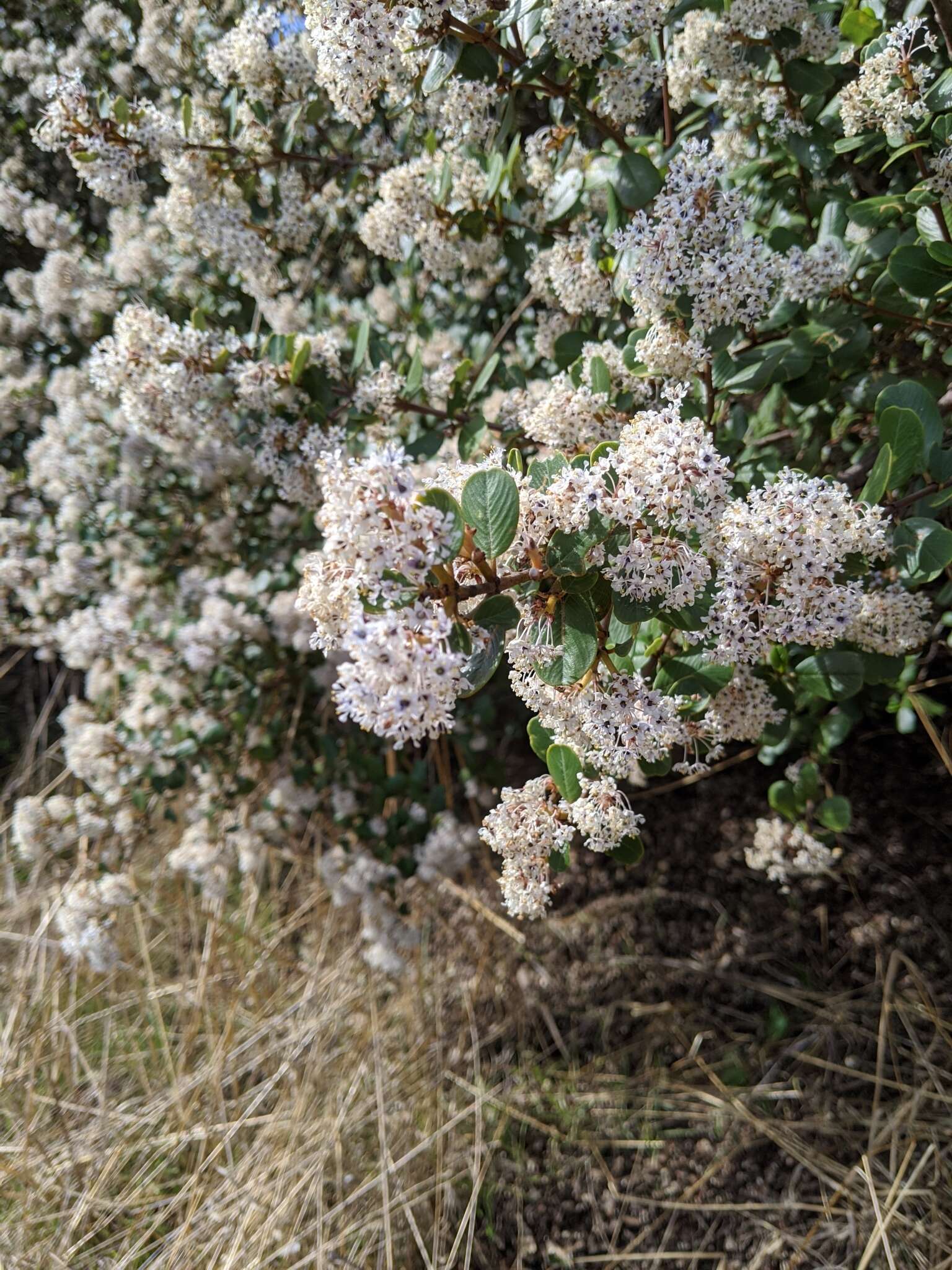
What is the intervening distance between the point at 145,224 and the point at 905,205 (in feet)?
6.50

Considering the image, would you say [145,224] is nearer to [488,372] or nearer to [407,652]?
[488,372]

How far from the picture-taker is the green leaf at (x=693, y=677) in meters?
1.12

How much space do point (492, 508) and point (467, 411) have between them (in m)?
0.93

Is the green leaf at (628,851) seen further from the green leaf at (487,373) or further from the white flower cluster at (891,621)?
the green leaf at (487,373)

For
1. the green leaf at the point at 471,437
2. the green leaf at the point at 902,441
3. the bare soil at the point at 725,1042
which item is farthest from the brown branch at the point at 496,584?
the bare soil at the point at 725,1042

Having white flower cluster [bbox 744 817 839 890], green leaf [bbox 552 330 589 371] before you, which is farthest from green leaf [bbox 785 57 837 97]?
white flower cluster [bbox 744 817 839 890]

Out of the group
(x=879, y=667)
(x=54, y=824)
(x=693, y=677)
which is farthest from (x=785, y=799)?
(x=54, y=824)

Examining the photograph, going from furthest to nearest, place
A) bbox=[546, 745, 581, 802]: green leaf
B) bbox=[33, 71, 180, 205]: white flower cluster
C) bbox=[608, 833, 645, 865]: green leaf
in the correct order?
bbox=[33, 71, 180, 205]: white flower cluster → bbox=[608, 833, 645, 865]: green leaf → bbox=[546, 745, 581, 802]: green leaf

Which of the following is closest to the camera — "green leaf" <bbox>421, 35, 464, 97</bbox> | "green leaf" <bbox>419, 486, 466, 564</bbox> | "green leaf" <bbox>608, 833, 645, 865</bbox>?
"green leaf" <bbox>419, 486, 466, 564</bbox>

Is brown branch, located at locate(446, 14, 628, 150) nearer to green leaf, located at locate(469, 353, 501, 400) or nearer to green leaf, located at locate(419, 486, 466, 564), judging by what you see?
green leaf, located at locate(469, 353, 501, 400)

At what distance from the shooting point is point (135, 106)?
1.71 m

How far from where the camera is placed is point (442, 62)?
1.23m

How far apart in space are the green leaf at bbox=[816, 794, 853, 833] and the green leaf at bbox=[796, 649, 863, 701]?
1.27 feet

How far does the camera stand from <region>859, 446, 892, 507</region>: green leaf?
3.35ft
